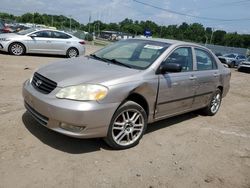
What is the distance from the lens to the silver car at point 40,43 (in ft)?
44.7

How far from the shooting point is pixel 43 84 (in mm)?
4336

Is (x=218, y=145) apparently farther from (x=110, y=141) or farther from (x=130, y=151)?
(x=110, y=141)

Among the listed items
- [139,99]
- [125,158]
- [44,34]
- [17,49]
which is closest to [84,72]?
[139,99]

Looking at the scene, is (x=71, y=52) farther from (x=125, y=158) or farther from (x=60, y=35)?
(x=125, y=158)

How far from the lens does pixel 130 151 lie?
14.8ft

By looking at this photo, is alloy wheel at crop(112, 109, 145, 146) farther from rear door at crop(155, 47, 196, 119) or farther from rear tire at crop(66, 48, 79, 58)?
rear tire at crop(66, 48, 79, 58)

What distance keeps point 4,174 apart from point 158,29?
9392cm

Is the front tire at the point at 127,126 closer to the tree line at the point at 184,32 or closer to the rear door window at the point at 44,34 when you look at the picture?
the rear door window at the point at 44,34

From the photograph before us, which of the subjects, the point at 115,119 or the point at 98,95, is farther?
the point at 115,119

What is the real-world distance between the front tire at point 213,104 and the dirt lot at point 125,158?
0.86 metres

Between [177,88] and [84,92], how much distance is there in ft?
6.10

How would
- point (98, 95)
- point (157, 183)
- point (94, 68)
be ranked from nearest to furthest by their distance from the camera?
point (157, 183) < point (98, 95) < point (94, 68)

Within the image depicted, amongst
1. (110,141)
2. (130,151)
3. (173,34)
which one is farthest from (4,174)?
(173,34)

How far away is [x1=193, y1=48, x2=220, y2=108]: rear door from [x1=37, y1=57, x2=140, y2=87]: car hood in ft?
5.94
